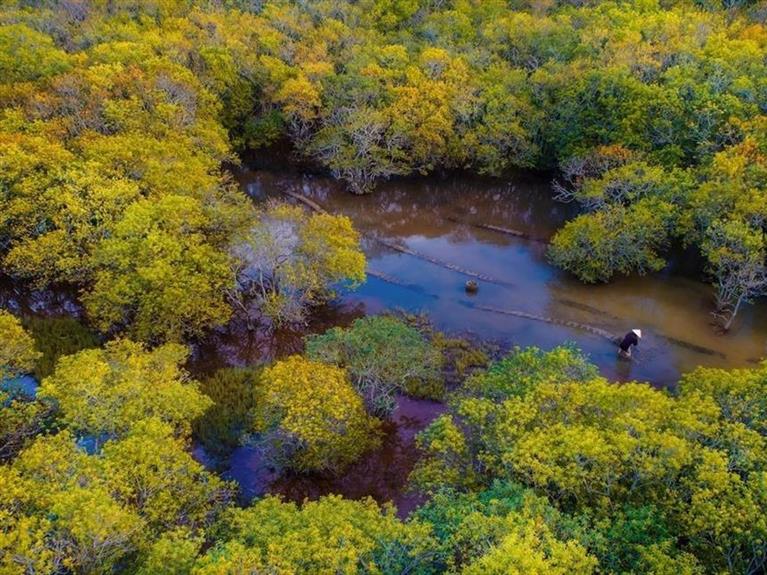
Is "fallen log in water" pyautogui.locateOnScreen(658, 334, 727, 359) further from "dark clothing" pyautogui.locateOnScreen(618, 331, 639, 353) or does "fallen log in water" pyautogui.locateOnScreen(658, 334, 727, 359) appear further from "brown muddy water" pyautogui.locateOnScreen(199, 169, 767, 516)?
"dark clothing" pyautogui.locateOnScreen(618, 331, 639, 353)

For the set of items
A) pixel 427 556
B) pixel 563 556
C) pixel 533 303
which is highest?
pixel 563 556

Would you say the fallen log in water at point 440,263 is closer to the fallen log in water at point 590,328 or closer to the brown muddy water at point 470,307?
the brown muddy water at point 470,307

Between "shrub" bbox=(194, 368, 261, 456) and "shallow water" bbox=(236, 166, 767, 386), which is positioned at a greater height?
"shallow water" bbox=(236, 166, 767, 386)

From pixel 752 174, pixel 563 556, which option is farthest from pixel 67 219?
pixel 752 174

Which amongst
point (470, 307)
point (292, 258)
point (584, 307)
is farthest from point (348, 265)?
point (584, 307)

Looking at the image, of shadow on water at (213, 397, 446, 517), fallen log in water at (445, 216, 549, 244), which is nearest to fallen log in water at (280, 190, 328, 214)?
fallen log in water at (445, 216, 549, 244)

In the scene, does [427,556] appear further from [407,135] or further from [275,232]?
[407,135]
